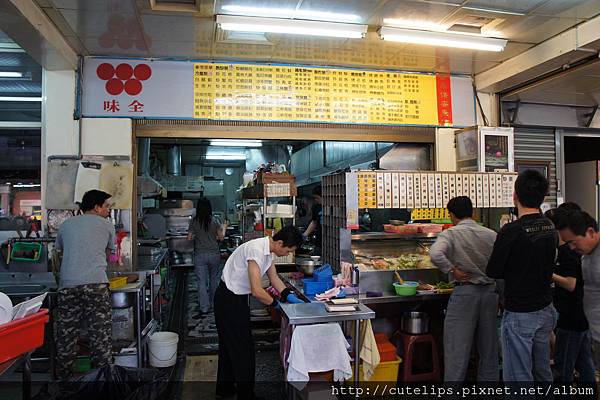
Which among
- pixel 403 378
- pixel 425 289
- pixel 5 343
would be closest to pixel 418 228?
pixel 425 289

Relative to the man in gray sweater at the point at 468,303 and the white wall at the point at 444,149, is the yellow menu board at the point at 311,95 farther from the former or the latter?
the man in gray sweater at the point at 468,303

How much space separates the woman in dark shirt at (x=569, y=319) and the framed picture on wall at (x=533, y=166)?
274 cm

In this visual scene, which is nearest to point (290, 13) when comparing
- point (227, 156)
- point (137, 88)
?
point (137, 88)

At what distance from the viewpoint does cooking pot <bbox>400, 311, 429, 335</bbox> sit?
13.8 feet

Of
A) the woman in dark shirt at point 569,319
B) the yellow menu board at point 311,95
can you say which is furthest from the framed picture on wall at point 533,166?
the woman in dark shirt at point 569,319

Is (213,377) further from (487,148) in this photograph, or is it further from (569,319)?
(487,148)

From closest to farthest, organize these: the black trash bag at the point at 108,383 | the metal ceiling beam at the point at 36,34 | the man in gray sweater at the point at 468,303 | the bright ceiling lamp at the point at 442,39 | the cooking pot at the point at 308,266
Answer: the black trash bag at the point at 108,383 → the metal ceiling beam at the point at 36,34 → the man in gray sweater at the point at 468,303 → the bright ceiling lamp at the point at 442,39 → the cooking pot at the point at 308,266

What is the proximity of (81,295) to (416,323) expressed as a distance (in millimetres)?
3120

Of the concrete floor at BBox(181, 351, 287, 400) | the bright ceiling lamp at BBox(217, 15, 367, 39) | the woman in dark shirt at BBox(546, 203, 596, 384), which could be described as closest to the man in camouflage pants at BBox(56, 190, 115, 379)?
the concrete floor at BBox(181, 351, 287, 400)

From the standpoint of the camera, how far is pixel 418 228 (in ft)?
15.4

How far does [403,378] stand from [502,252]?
5.85ft

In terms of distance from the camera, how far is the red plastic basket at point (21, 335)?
Answer: 2488 mm

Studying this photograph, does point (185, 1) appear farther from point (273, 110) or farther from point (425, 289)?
point (425, 289)

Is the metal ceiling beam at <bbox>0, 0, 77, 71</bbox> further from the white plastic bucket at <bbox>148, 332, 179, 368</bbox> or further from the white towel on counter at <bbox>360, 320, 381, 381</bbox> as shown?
the white towel on counter at <bbox>360, 320, 381, 381</bbox>
